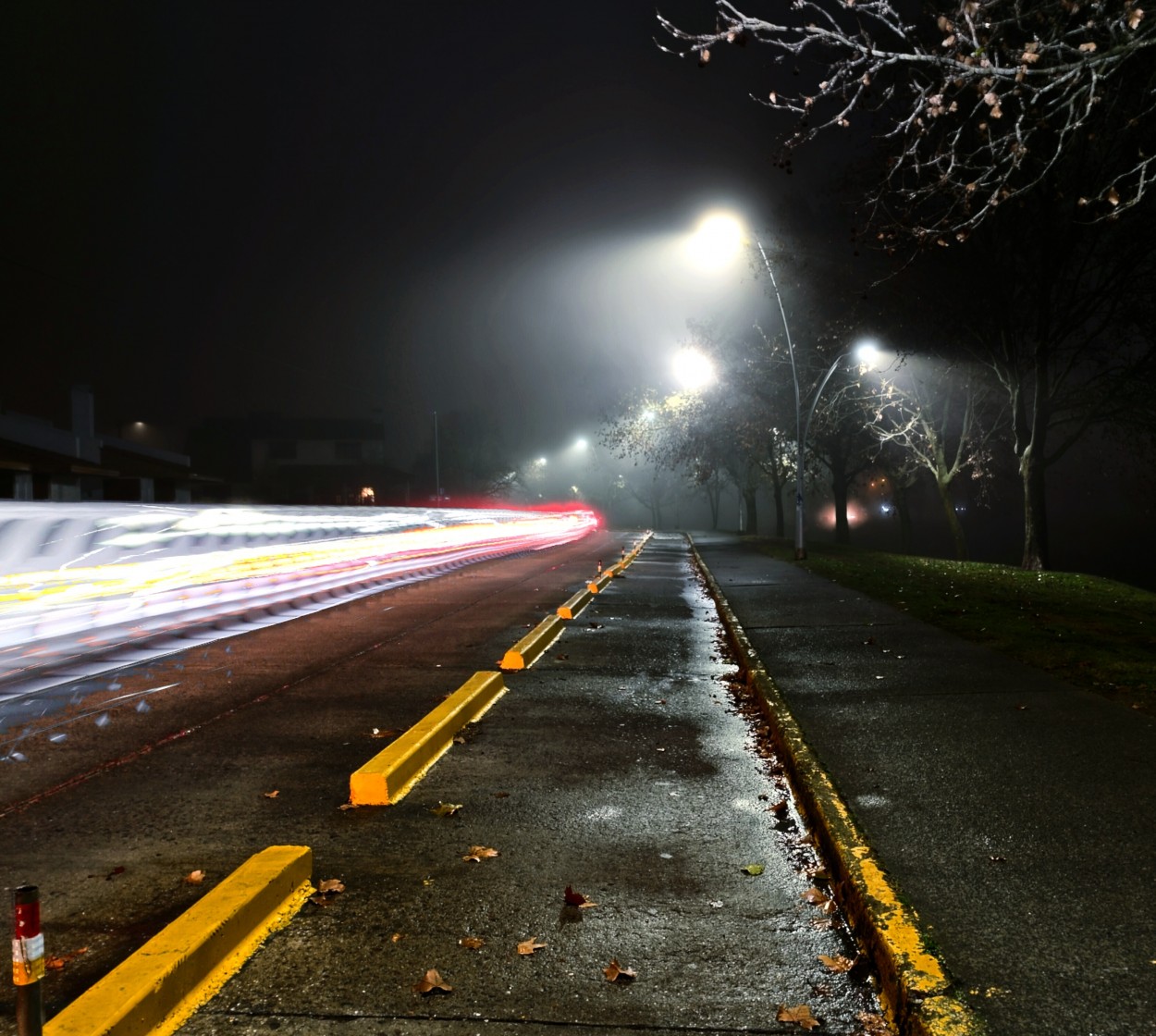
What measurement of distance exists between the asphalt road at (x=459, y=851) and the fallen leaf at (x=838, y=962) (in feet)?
0.09

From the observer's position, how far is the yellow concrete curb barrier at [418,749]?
5.78 meters

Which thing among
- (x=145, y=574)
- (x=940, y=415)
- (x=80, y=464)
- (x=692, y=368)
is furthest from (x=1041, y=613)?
A: (x=80, y=464)

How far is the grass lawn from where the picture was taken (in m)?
9.53

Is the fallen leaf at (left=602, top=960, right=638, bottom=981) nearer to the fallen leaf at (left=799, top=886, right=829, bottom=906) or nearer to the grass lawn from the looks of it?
the fallen leaf at (left=799, top=886, right=829, bottom=906)

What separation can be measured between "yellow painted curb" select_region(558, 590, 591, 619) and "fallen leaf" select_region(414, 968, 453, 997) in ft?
33.3

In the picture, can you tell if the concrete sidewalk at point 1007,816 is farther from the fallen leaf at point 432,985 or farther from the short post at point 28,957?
the short post at point 28,957

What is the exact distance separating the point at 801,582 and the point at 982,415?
1839 centimetres

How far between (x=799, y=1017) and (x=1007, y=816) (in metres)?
2.27

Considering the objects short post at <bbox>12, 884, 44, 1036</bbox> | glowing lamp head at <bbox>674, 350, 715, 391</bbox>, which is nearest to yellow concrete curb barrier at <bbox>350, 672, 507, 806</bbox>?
short post at <bbox>12, 884, 44, 1036</bbox>

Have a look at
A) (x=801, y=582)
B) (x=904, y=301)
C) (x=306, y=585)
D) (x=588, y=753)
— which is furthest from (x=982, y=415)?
(x=588, y=753)

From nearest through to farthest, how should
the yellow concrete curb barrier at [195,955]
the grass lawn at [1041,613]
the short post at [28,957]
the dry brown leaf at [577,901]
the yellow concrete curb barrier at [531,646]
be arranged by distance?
the short post at [28,957] < the yellow concrete curb barrier at [195,955] < the dry brown leaf at [577,901] < the grass lawn at [1041,613] < the yellow concrete curb barrier at [531,646]

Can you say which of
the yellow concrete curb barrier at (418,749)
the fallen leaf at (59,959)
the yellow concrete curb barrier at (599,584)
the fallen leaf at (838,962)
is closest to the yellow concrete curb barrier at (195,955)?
the fallen leaf at (59,959)

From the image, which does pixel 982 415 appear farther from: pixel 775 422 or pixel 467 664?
pixel 467 664

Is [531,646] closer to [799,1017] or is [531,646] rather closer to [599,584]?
[799,1017]
